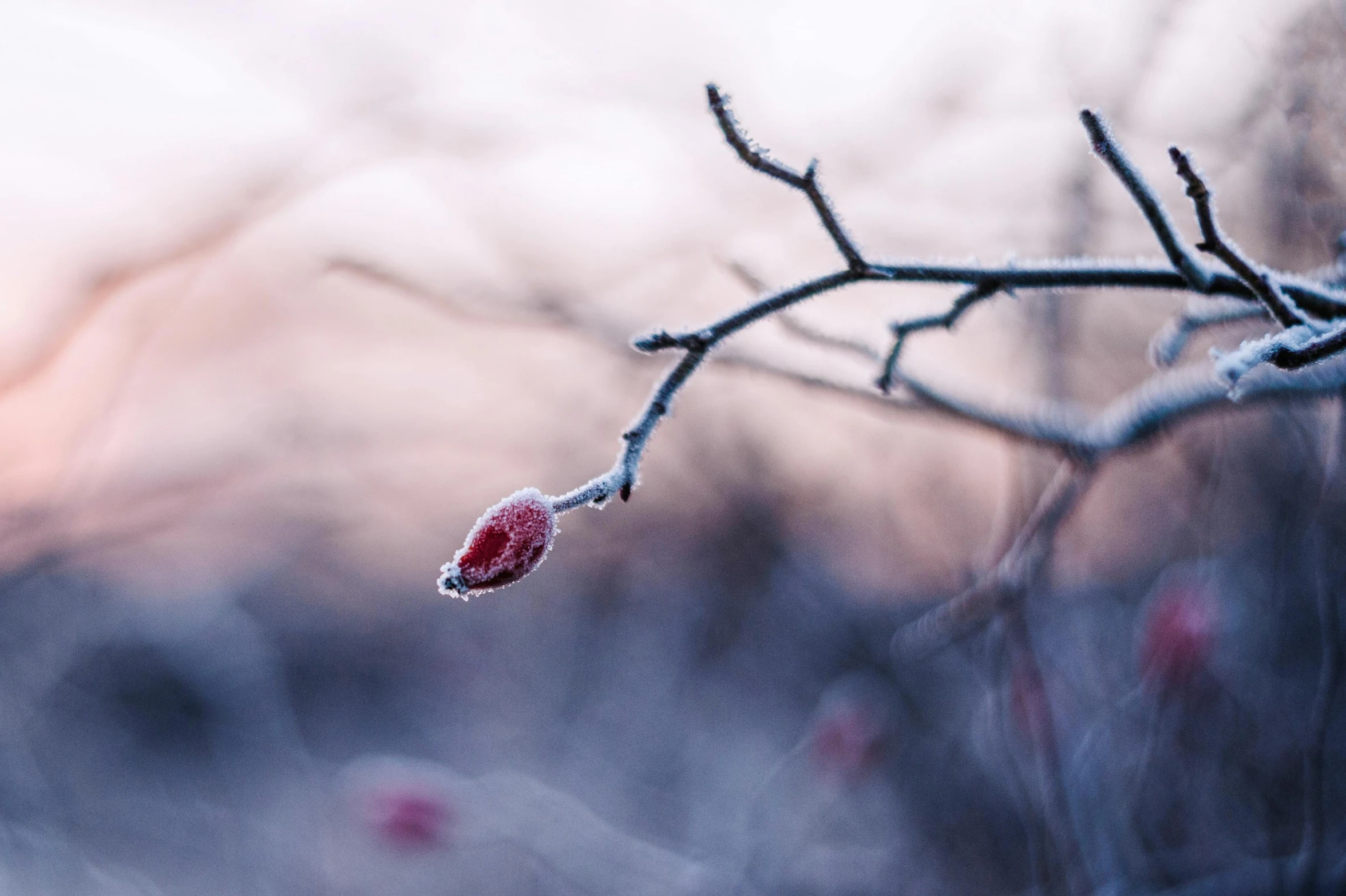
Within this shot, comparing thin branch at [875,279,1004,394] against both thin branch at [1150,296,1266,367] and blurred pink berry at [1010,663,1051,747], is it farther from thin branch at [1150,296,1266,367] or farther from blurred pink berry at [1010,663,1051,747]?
blurred pink berry at [1010,663,1051,747]

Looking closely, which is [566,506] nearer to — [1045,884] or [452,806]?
[1045,884]

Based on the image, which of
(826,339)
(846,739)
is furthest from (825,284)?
(846,739)

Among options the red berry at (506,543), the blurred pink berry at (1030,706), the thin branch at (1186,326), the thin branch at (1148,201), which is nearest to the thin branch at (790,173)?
the thin branch at (1148,201)

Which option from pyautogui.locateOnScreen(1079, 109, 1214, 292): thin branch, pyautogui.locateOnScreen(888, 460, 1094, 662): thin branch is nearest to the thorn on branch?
pyautogui.locateOnScreen(1079, 109, 1214, 292): thin branch

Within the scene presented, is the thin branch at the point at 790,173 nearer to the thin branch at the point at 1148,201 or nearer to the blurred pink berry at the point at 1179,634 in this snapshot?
the thin branch at the point at 1148,201

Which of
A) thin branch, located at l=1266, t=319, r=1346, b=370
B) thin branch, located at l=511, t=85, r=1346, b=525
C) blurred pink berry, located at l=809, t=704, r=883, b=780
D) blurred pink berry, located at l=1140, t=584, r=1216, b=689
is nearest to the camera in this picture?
thin branch, located at l=1266, t=319, r=1346, b=370

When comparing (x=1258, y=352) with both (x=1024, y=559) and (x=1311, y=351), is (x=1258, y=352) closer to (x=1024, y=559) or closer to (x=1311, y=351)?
(x=1311, y=351)
